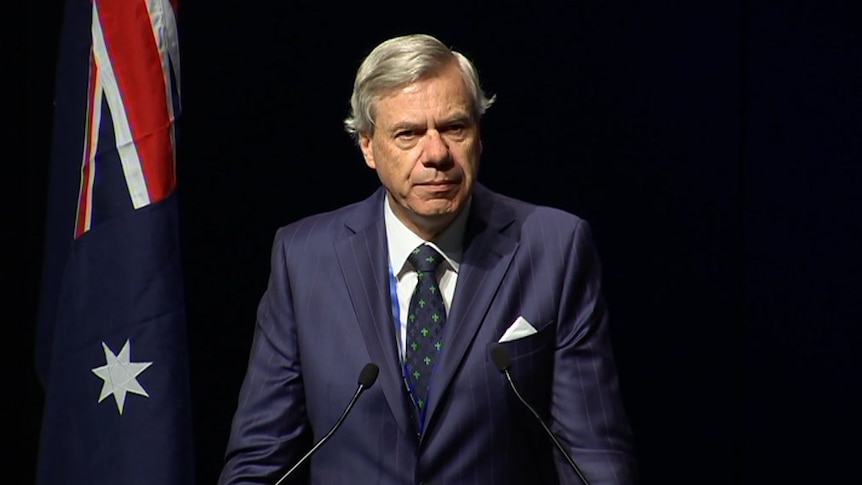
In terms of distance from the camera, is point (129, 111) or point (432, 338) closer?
point (432, 338)

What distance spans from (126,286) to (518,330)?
2.52ft

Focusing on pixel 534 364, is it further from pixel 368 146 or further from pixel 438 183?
pixel 368 146

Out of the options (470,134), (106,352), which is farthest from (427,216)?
(106,352)

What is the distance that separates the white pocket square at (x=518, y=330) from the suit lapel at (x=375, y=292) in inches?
6.9

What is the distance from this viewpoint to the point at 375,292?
2.45m

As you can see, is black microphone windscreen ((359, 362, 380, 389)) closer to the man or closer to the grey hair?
the man

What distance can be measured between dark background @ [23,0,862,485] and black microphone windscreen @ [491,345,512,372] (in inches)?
52.3

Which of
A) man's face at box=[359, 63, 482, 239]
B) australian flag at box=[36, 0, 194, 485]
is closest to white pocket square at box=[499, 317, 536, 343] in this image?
man's face at box=[359, 63, 482, 239]

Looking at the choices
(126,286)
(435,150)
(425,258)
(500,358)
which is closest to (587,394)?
(500,358)

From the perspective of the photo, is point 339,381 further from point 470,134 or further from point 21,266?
point 21,266

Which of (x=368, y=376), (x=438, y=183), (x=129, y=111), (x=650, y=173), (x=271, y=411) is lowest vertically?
(x=271, y=411)

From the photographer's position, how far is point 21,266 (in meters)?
3.32

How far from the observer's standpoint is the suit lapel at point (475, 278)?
2.36 m

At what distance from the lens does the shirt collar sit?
2500mm
